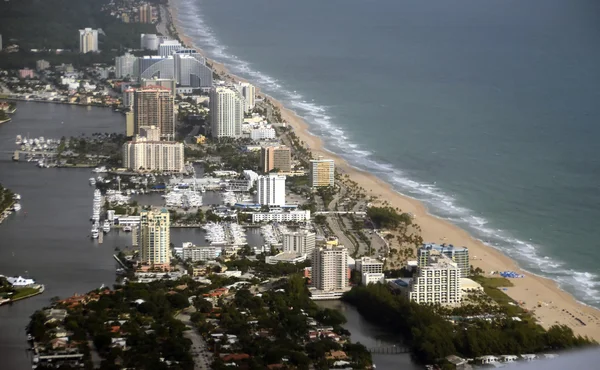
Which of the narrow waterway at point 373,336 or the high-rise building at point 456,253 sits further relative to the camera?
the high-rise building at point 456,253

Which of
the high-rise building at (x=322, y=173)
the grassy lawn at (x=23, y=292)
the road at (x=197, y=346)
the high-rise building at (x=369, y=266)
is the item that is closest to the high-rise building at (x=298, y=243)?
the high-rise building at (x=369, y=266)

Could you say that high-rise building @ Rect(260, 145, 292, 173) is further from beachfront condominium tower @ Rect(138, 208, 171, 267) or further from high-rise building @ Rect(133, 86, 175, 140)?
beachfront condominium tower @ Rect(138, 208, 171, 267)

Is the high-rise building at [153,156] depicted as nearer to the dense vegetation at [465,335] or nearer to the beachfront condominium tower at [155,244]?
the beachfront condominium tower at [155,244]

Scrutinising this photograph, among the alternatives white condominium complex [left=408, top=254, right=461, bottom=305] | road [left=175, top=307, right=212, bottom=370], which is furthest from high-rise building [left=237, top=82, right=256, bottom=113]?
road [left=175, top=307, right=212, bottom=370]

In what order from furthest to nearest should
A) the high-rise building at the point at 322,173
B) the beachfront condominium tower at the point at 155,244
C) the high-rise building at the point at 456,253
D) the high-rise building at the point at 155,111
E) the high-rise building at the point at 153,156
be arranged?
the high-rise building at the point at 155,111 → the high-rise building at the point at 153,156 → the high-rise building at the point at 322,173 → the beachfront condominium tower at the point at 155,244 → the high-rise building at the point at 456,253

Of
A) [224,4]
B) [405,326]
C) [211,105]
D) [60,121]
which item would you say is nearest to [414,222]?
[405,326]

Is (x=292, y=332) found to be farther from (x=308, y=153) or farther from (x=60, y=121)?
(x=60, y=121)
